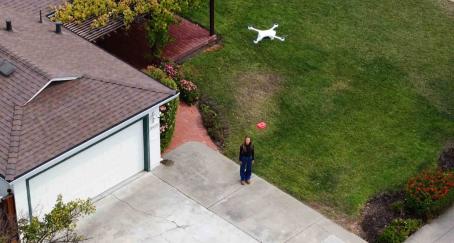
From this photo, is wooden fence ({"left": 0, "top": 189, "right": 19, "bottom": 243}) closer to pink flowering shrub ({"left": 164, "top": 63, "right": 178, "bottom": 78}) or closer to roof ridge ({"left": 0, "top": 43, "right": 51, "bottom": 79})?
roof ridge ({"left": 0, "top": 43, "right": 51, "bottom": 79})

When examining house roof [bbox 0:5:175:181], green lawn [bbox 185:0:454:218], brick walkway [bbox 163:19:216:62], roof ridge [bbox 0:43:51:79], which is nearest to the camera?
house roof [bbox 0:5:175:181]

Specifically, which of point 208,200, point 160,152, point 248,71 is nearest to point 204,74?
point 248,71

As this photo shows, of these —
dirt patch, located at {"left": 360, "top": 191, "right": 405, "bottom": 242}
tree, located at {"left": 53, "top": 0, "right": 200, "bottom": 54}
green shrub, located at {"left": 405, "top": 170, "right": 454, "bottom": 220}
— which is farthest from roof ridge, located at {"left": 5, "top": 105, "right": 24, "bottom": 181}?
green shrub, located at {"left": 405, "top": 170, "right": 454, "bottom": 220}

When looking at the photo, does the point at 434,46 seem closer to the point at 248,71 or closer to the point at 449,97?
the point at 449,97

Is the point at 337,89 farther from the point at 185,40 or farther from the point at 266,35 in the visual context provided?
the point at 185,40

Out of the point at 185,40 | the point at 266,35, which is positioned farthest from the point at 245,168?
the point at 266,35

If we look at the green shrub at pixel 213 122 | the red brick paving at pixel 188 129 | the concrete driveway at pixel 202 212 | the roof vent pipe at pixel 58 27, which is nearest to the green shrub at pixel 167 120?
the red brick paving at pixel 188 129

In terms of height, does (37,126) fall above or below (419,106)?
above
